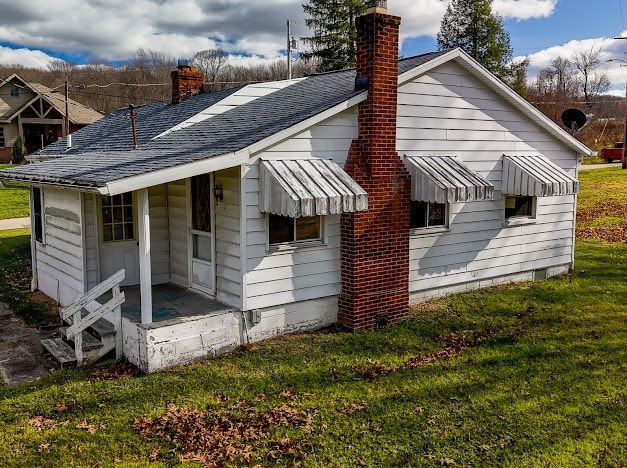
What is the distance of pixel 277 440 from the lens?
19.6 ft

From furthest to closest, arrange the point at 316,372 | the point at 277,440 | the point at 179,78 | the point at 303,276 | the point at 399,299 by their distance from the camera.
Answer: the point at 179,78
the point at 399,299
the point at 303,276
the point at 316,372
the point at 277,440

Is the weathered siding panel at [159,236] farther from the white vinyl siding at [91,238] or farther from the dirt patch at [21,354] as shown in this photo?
the dirt patch at [21,354]

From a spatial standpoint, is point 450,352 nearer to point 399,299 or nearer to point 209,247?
point 399,299

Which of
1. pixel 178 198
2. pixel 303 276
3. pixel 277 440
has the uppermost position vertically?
pixel 178 198

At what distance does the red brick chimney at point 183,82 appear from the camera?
1535 centimetres

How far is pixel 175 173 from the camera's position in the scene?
7438 millimetres

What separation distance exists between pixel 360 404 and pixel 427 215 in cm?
476

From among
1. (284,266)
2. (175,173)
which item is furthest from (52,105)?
(175,173)

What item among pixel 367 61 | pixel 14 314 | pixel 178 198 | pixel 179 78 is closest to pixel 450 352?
pixel 367 61

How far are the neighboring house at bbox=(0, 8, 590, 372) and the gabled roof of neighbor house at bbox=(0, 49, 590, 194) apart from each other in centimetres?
4

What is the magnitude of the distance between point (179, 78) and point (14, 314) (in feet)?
24.9

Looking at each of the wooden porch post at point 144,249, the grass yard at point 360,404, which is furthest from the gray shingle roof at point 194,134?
the grass yard at point 360,404

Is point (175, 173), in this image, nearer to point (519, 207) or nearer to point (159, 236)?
point (159, 236)

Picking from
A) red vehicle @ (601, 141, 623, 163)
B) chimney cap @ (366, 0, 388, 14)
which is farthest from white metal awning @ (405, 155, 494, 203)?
red vehicle @ (601, 141, 623, 163)
